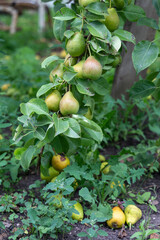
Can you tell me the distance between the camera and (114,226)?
151 centimetres

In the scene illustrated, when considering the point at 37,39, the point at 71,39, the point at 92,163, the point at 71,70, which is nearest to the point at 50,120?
the point at 71,70

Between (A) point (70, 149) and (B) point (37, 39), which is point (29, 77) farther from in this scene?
(B) point (37, 39)

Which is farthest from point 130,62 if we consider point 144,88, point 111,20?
point 111,20

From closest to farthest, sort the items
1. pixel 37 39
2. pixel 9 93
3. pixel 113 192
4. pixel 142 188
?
pixel 113 192 → pixel 142 188 → pixel 9 93 → pixel 37 39

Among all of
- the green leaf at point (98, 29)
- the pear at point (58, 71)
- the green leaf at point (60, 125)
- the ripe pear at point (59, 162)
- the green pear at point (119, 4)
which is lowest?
the ripe pear at point (59, 162)

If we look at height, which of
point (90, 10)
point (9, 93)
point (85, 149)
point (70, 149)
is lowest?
point (9, 93)

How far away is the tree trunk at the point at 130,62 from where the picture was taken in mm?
2103

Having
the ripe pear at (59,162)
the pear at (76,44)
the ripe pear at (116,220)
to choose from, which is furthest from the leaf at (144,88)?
the ripe pear at (116,220)

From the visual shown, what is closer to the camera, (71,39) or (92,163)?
(71,39)

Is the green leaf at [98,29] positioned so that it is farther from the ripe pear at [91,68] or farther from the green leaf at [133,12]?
the green leaf at [133,12]

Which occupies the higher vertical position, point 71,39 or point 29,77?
point 71,39

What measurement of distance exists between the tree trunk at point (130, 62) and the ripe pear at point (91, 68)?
592 millimetres

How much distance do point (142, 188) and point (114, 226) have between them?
0.44 m

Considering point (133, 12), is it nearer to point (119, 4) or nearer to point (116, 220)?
point (119, 4)
